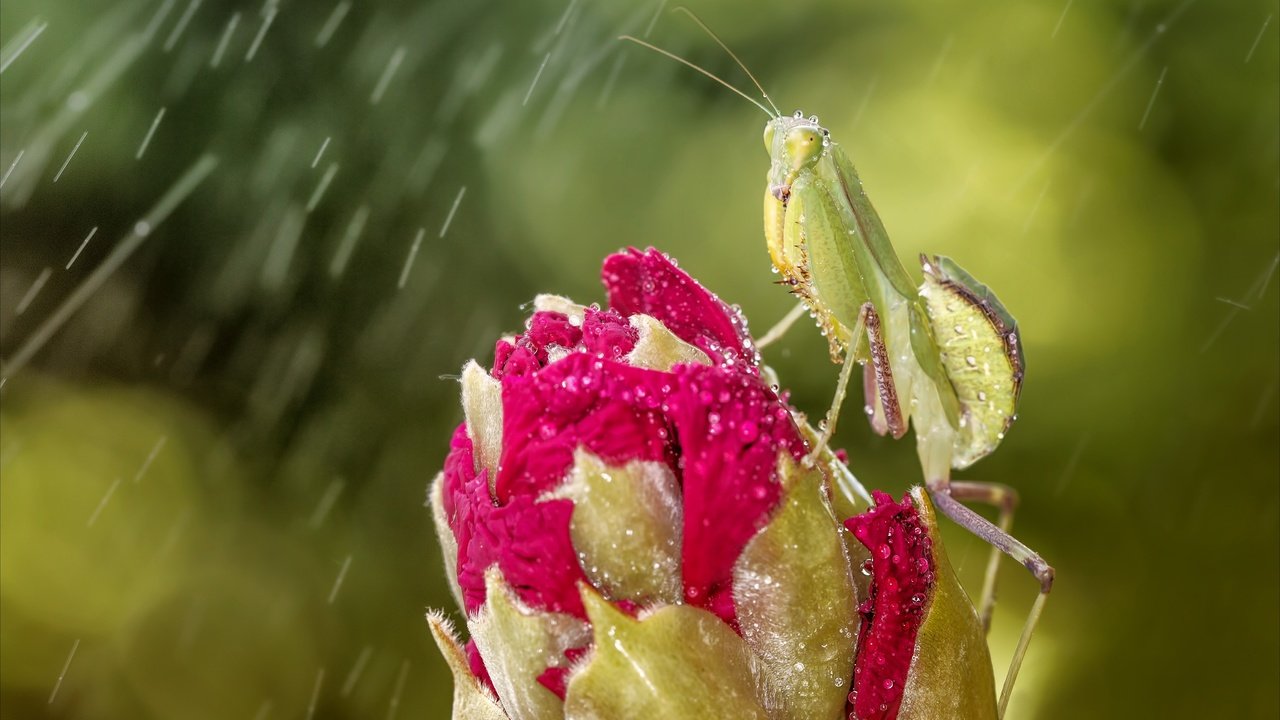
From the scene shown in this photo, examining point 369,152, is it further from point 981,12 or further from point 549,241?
point 981,12

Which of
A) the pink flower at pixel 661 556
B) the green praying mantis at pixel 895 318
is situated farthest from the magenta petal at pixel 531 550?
the green praying mantis at pixel 895 318

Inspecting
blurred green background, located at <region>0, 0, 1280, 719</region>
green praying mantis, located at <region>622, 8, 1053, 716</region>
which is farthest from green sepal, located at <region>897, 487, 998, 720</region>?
blurred green background, located at <region>0, 0, 1280, 719</region>

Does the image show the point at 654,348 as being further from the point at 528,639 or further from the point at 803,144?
the point at 803,144

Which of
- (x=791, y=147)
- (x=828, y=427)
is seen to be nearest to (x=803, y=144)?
(x=791, y=147)

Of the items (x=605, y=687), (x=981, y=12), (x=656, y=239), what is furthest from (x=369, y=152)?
(x=605, y=687)

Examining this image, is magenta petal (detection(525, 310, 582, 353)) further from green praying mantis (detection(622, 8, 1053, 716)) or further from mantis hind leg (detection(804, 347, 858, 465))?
green praying mantis (detection(622, 8, 1053, 716))

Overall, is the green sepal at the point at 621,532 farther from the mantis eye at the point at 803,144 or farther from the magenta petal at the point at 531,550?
the mantis eye at the point at 803,144
